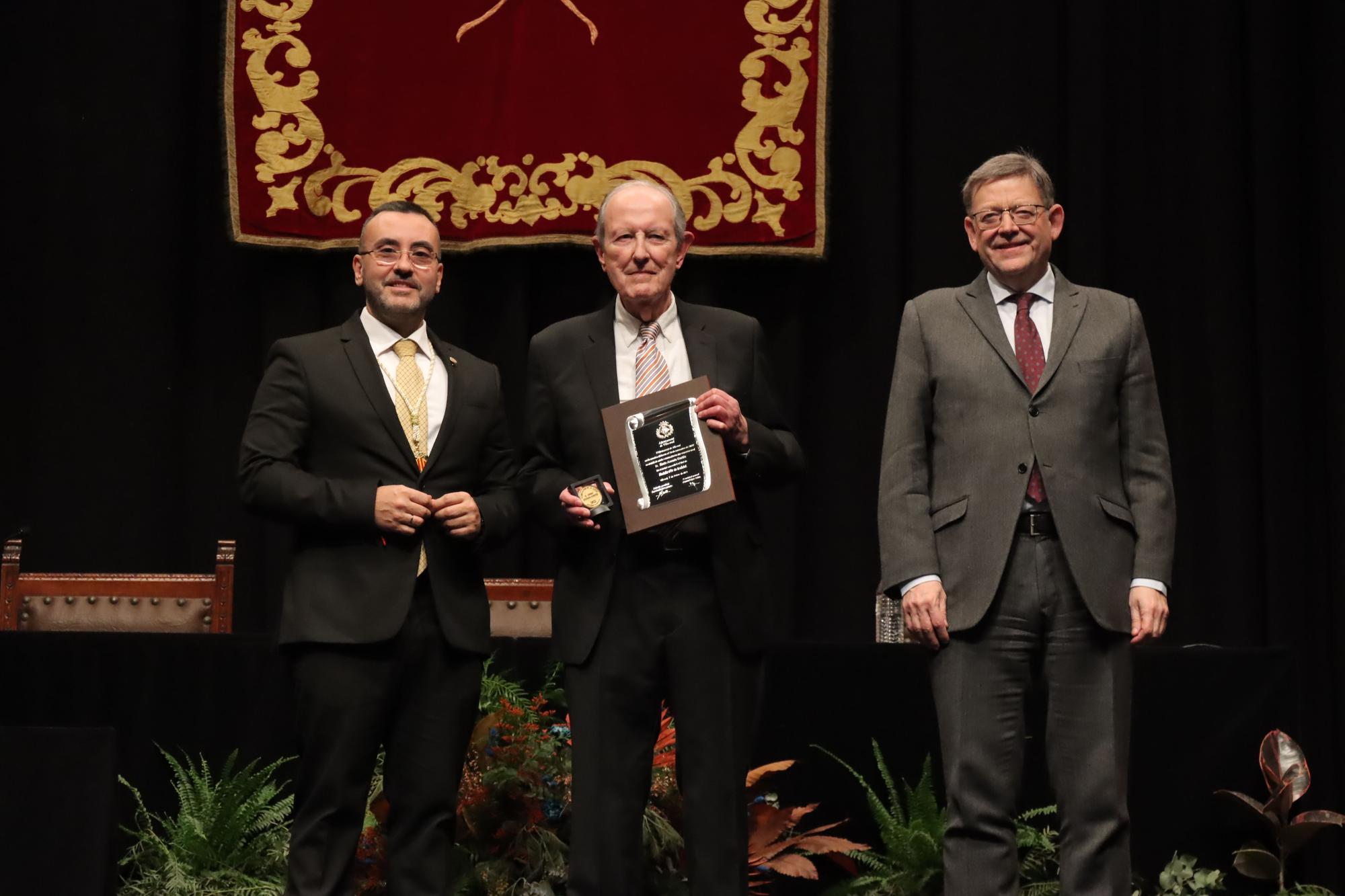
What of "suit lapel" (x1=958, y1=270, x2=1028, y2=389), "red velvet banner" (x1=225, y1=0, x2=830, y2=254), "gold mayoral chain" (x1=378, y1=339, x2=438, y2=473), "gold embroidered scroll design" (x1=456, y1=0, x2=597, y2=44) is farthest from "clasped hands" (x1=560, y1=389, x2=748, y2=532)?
"gold embroidered scroll design" (x1=456, y1=0, x2=597, y2=44)

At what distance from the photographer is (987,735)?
2760 millimetres

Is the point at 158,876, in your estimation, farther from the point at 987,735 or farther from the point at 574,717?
the point at 987,735

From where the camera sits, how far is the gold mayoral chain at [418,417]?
3086 mm

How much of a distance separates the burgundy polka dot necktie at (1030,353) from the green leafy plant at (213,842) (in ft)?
6.74

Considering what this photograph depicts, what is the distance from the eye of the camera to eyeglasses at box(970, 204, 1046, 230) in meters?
2.91

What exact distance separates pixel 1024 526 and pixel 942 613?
226mm

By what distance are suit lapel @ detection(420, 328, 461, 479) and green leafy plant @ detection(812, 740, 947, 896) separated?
144 centimetres

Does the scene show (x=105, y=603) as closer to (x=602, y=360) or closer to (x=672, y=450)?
(x=602, y=360)

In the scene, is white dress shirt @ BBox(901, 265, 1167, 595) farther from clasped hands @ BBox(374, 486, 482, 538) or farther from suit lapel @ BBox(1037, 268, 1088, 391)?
clasped hands @ BBox(374, 486, 482, 538)

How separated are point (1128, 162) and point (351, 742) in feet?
12.0

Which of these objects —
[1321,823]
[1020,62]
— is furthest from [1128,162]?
[1321,823]

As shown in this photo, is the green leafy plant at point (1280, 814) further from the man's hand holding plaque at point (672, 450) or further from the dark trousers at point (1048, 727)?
the man's hand holding plaque at point (672, 450)

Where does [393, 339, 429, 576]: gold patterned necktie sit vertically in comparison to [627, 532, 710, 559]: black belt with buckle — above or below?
above

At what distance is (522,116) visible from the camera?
5238 mm
